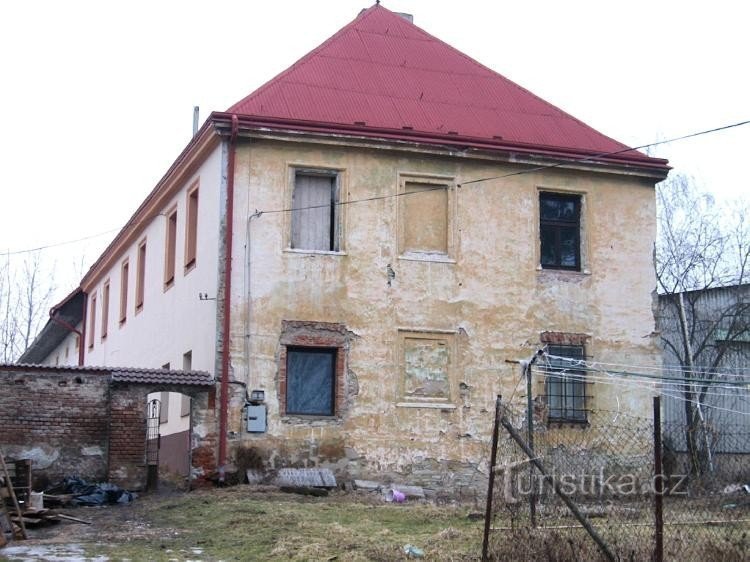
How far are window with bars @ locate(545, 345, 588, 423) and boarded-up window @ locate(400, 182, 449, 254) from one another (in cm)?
298

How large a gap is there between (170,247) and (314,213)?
17.7 ft

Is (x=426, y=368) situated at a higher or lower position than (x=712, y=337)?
lower

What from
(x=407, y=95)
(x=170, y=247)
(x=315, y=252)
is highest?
(x=407, y=95)

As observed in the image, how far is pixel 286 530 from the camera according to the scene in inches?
523

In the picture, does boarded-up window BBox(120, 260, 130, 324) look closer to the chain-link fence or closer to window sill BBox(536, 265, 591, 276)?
window sill BBox(536, 265, 591, 276)

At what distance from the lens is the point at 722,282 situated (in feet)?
105

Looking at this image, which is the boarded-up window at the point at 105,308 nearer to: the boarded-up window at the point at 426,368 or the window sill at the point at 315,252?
the window sill at the point at 315,252

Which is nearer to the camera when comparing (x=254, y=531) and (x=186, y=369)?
(x=254, y=531)

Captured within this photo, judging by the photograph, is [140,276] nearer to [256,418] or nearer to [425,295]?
[256,418]

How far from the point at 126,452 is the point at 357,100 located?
8.06 m

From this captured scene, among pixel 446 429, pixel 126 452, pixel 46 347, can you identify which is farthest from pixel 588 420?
pixel 46 347

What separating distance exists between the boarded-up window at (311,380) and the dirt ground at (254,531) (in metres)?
2.30

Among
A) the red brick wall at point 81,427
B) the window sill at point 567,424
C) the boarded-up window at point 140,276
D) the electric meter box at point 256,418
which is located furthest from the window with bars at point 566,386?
the boarded-up window at point 140,276

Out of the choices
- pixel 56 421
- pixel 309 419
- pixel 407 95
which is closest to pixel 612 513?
pixel 309 419
